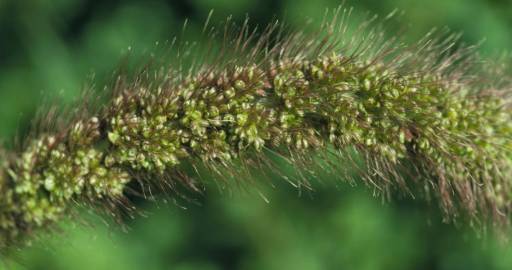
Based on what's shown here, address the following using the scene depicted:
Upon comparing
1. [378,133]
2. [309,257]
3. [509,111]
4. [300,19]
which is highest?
[300,19]

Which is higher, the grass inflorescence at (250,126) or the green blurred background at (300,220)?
the green blurred background at (300,220)

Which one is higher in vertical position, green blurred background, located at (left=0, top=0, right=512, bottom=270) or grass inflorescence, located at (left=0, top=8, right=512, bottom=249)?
green blurred background, located at (left=0, top=0, right=512, bottom=270)

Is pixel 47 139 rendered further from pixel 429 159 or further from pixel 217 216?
pixel 217 216

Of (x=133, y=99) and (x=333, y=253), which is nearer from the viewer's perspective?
(x=133, y=99)

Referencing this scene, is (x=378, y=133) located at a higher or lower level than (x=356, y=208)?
lower

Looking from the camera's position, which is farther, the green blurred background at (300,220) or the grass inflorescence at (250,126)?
the green blurred background at (300,220)

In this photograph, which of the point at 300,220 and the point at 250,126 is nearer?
the point at 250,126

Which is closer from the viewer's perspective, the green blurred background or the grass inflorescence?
the grass inflorescence

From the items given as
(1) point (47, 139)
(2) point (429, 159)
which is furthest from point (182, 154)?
(2) point (429, 159)
